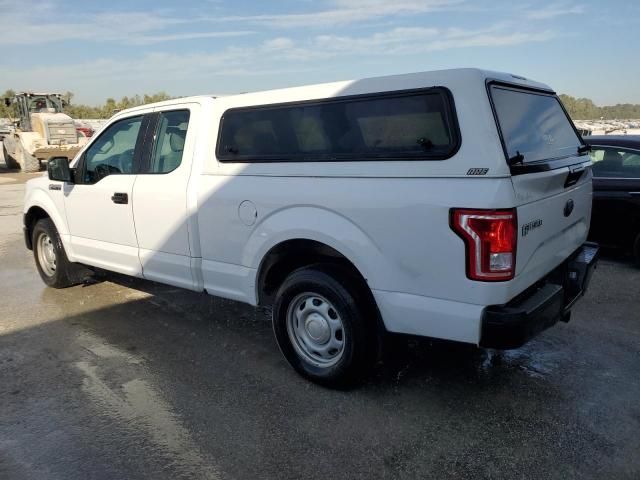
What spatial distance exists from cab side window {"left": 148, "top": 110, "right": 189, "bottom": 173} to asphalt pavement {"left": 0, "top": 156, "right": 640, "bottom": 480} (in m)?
1.45

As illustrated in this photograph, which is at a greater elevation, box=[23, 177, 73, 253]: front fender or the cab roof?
the cab roof

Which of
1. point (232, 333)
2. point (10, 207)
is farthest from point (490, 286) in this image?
point (10, 207)

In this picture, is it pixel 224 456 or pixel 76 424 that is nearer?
pixel 224 456

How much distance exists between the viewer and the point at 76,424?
10.3 ft

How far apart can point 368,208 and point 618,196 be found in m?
4.45

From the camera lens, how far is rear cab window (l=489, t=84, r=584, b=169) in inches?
114

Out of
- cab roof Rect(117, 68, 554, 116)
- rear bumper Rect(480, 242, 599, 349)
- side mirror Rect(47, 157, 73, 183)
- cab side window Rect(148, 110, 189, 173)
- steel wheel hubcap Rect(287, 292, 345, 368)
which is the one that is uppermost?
cab roof Rect(117, 68, 554, 116)

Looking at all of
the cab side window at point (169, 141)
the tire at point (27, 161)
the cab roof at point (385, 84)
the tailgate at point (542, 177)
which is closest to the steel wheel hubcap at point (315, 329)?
the tailgate at point (542, 177)

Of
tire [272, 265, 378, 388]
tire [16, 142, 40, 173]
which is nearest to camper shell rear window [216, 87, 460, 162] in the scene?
tire [272, 265, 378, 388]

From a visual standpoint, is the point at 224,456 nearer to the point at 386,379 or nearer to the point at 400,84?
the point at 386,379

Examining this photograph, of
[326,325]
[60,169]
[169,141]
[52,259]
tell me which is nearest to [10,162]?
[52,259]

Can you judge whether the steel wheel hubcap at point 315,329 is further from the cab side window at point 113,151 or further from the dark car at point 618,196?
the dark car at point 618,196

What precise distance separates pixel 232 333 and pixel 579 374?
8.88 feet

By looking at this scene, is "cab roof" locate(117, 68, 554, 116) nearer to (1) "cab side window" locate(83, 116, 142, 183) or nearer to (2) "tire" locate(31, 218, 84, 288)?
(1) "cab side window" locate(83, 116, 142, 183)
